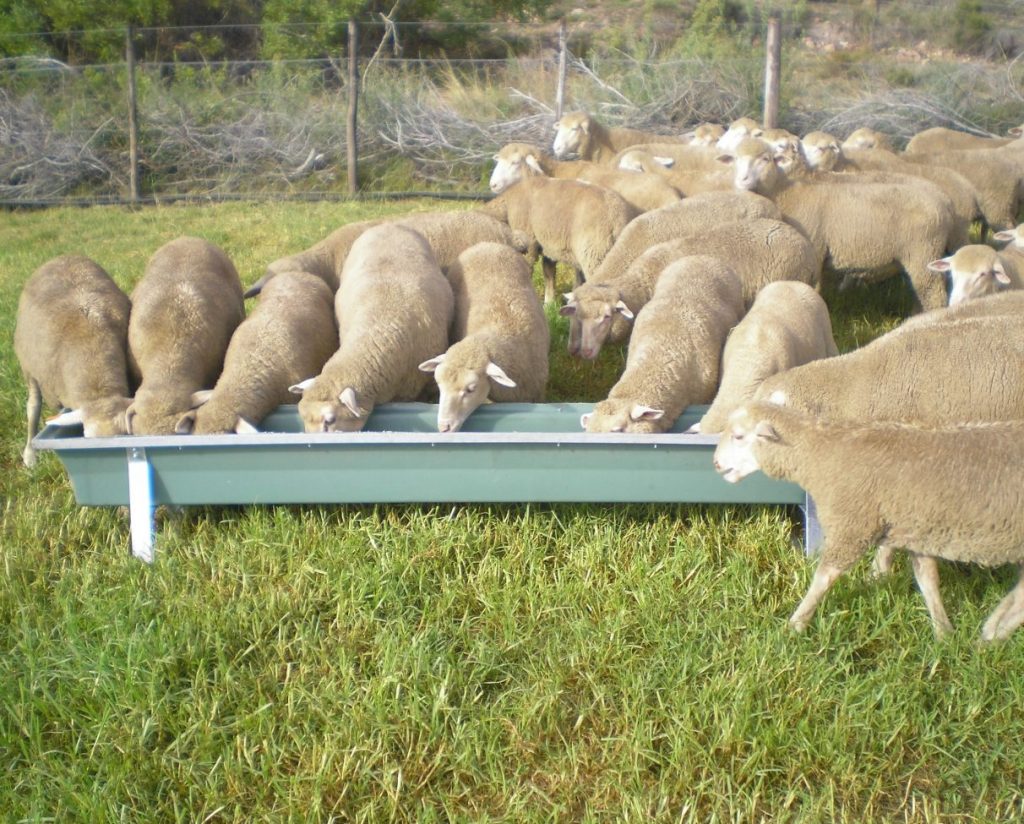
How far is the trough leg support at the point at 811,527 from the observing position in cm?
366

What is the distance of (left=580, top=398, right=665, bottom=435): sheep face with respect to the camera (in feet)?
12.9

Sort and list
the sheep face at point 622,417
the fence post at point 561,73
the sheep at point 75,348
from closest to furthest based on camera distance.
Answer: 1. the sheep face at point 622,417
2. the sheep at point 75,348
3. the fence post at point 561,73

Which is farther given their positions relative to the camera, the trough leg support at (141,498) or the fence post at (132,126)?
the fence post at (132,126)

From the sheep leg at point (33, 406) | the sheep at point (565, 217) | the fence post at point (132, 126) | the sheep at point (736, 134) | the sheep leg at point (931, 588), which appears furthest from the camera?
the fence post at point (132, 126)

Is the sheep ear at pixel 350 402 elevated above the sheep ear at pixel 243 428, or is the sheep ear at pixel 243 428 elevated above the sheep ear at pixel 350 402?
the sheep ear at pixel 350 402

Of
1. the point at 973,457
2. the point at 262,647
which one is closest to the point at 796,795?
the point at 973,457

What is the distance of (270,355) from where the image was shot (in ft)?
15.0

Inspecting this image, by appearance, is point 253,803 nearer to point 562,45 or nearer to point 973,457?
point 973,457

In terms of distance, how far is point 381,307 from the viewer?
4.80 m

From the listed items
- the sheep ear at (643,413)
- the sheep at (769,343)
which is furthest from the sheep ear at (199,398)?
the sheep at (769,343)

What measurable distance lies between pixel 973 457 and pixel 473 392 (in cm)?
203

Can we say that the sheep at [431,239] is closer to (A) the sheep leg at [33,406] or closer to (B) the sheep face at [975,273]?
(A) the sheep leg at [33,406]

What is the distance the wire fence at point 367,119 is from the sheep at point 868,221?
641 centimetres

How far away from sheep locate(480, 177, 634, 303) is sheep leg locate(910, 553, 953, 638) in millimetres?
3675
